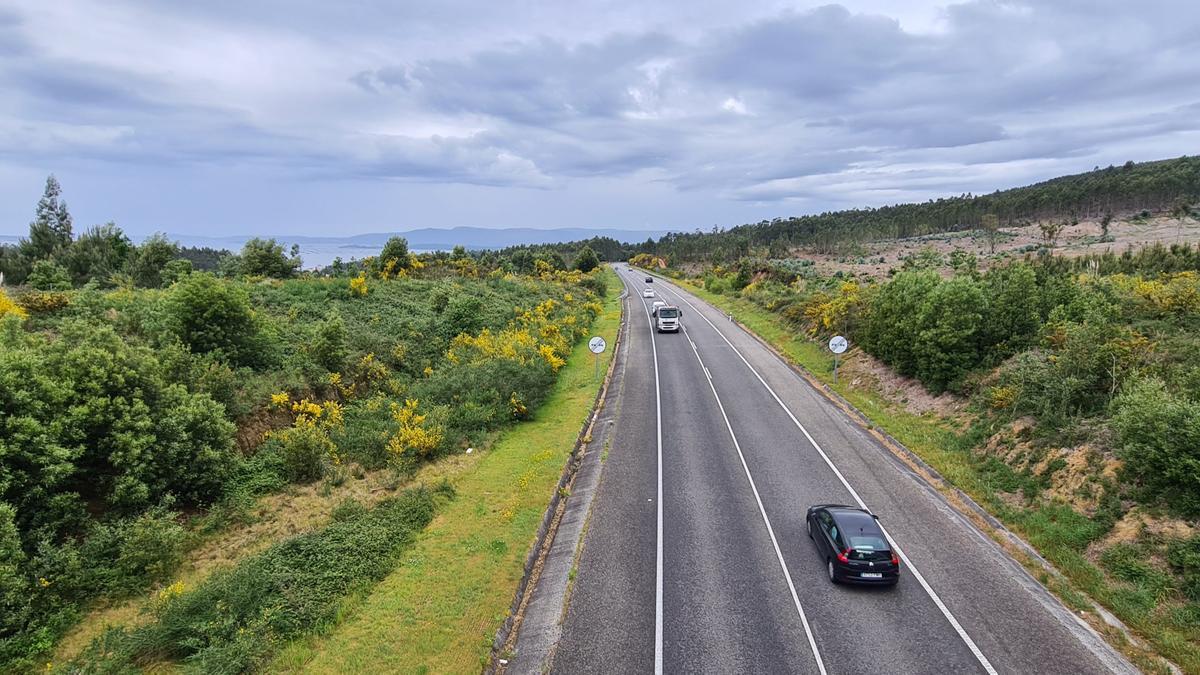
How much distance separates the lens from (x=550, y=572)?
13.0m

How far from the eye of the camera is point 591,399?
2586 centimetres

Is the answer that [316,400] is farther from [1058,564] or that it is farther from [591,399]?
[1058,564]

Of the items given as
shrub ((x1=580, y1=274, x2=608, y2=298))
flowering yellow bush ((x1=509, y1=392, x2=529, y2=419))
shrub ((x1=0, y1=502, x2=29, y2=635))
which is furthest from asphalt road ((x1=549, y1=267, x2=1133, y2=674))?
shrub ((x1=580, y1=274, x2=608, y2=298))

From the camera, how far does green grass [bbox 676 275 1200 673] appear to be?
10.4m

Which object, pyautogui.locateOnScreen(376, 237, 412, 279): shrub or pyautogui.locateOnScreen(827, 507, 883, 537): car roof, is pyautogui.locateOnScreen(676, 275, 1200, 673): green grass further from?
pyautogui.locateOnScreen(376, 237, 412, 279): shrub

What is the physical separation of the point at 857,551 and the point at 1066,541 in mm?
5613

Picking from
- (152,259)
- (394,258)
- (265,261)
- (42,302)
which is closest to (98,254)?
(152,259)

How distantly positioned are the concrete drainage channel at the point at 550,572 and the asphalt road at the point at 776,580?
36 cm

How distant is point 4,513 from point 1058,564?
2183 cm

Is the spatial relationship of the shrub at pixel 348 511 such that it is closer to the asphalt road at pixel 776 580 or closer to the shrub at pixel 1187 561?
the asphalt road at pixel 776 580

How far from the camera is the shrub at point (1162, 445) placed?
12000 millimetres

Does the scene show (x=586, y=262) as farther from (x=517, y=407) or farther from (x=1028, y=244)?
(x=517, y=407)

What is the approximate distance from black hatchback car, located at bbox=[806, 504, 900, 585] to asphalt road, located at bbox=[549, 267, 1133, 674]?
16.8 inches

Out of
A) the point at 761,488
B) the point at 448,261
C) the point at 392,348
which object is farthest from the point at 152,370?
the point at 448,261
